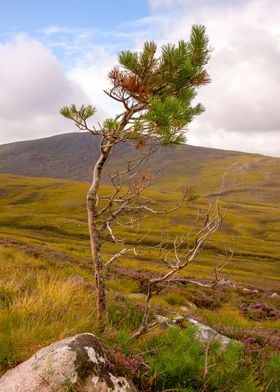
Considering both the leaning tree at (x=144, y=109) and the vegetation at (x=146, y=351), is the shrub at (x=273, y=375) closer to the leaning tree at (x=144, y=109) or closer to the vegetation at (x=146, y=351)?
the vegetation at (x=146, y=351)

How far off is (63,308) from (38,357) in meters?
2.49

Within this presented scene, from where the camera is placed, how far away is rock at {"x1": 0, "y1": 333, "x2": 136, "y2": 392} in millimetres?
5902

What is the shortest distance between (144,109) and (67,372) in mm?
5631

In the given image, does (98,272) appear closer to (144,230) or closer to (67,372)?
(67,372)

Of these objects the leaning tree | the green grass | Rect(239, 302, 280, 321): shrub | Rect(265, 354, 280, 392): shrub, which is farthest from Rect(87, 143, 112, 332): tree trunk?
Rect(239, 302, 280, 321): shrub

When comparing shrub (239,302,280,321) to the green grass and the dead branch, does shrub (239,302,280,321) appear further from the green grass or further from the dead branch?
the dead branch

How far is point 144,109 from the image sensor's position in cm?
964

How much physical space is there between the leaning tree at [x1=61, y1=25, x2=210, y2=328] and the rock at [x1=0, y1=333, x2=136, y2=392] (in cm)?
223

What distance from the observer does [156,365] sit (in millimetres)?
6871

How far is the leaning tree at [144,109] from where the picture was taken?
8953 mm

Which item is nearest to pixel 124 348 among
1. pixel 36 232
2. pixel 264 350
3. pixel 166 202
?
pixel 264 350

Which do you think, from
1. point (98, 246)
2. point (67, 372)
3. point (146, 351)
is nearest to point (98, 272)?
point (98, 246)

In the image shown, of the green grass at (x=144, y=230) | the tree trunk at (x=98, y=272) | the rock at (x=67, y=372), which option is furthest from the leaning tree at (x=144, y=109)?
the green grass at (x=144, y=230)

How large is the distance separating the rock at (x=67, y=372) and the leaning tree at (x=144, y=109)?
7.33 feet
